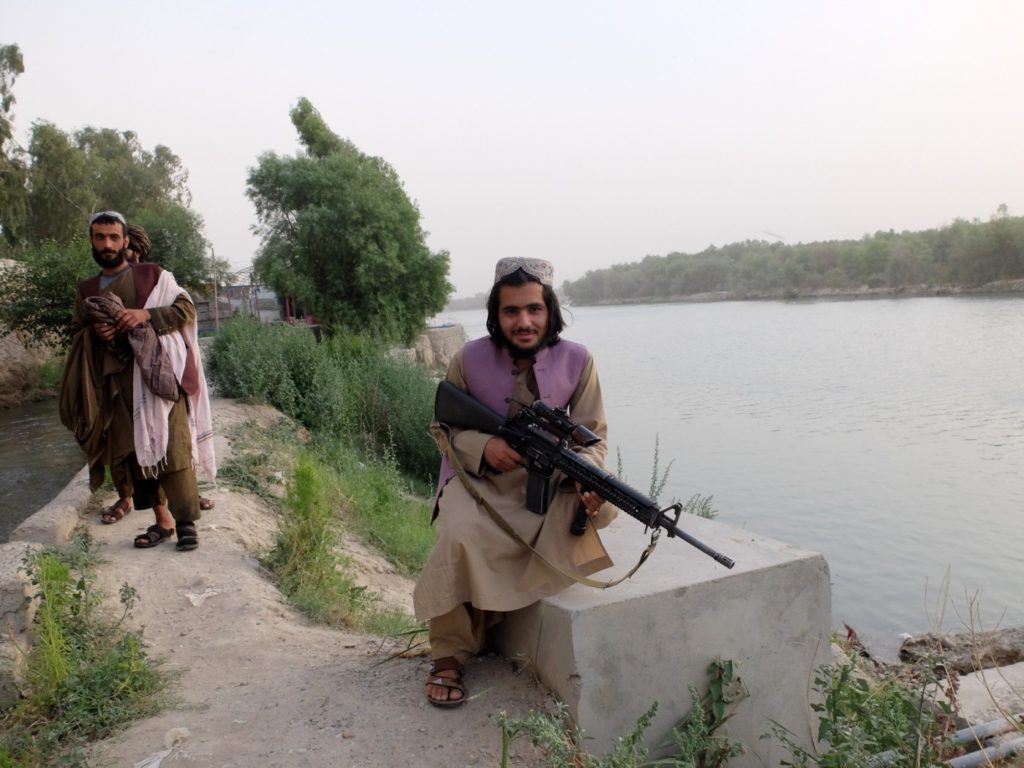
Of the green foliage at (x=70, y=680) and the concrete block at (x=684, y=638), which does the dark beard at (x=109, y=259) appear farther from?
the concrete block at (x=684, y=638)

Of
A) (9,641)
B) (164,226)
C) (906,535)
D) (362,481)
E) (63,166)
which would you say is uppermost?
(63,166)

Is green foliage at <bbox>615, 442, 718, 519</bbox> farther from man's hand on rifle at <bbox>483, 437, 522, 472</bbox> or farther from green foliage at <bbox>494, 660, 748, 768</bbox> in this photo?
man's hand on rifle at <bbox>483, 437, 522, 472</bbox>

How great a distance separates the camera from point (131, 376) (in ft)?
14.5

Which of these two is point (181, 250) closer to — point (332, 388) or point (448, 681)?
point (332, 388)

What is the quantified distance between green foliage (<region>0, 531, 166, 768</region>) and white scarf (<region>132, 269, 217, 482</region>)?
38.2 inches

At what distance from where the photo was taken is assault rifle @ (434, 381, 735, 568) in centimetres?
254

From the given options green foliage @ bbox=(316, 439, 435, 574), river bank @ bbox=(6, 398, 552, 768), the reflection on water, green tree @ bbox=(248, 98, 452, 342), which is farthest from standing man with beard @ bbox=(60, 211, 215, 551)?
green tree @ bbox=(248, 98, 452, 342)

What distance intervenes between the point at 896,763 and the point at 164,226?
95.6ft

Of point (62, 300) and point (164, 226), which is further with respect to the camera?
point (164, 226)

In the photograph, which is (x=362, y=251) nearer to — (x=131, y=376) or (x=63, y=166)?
(x=131, y=376)

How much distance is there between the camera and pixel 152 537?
15.1 feet

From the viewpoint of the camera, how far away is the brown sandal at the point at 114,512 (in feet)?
16.5

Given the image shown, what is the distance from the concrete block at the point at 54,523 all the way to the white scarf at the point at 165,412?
2.28ft

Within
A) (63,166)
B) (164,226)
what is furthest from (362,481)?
(63,166)
